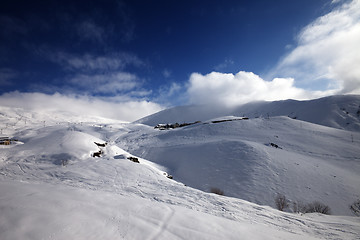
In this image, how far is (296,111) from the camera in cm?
8638

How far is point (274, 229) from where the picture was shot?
496cm

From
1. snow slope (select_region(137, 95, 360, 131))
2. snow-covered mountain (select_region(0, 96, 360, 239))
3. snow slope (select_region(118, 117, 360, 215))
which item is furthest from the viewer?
snow slope (select_region(137, 95, 360, 131))

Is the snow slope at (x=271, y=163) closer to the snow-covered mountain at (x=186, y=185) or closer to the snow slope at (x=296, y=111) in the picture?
the snow-covered mountain at (x=186, y=185)

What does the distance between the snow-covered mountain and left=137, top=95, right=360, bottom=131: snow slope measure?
173 ft

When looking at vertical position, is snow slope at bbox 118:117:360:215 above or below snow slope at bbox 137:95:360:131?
below

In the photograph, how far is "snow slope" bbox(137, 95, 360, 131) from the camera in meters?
67.8

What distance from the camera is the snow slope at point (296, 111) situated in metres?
67.8

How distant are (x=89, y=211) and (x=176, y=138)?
26.5 meters

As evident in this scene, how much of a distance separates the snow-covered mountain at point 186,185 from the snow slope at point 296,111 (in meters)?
52.7

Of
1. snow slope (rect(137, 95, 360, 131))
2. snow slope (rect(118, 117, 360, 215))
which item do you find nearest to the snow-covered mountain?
snow slope (rect(118, 117, 360, 215))

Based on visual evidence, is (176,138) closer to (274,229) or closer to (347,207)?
(347,207)

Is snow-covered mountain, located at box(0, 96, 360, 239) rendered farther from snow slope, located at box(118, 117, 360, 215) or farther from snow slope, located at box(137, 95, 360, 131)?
snow slope, located at box(137, 95, 360, 131)

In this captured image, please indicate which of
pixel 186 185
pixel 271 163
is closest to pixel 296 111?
pixel 271 163

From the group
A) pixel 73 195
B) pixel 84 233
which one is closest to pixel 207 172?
pixel 73 195
